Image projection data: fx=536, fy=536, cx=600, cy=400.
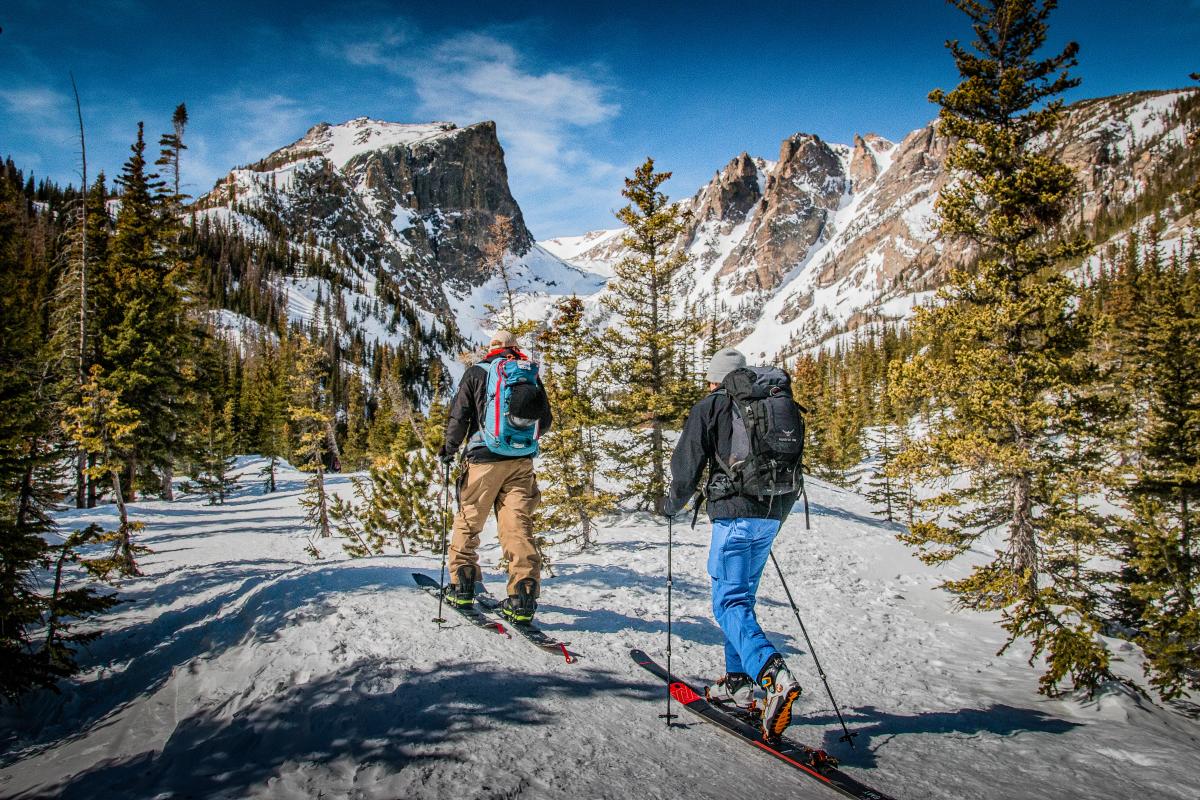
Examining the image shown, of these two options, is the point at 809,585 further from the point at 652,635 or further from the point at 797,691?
the point at 797,691

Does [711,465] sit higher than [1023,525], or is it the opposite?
[711,465]

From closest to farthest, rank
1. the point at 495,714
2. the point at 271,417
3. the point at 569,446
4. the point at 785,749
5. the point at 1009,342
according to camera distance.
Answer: the point at 785,749 < the point at 495,714 < the point at 1009,342 < the point at 569,446 < the point at 271,417

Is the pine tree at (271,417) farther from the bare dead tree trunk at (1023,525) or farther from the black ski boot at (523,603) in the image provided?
the bare dead tree trunk at (1023,525)

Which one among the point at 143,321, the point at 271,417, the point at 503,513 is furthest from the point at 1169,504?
the point at 271,417

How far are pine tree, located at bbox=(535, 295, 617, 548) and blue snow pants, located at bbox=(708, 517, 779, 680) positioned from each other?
8.83 meters

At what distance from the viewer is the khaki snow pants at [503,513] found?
5324 mm

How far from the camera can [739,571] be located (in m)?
4.16

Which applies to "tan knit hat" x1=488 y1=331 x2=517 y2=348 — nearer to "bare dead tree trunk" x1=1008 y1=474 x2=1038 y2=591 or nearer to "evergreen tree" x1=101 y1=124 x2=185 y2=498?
"bare dead tree trunk" x1=1008 y1=474 x2=1038 y2=591

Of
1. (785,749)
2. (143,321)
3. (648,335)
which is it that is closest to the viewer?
(785,749)

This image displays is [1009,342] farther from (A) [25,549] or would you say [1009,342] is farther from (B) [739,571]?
(A) [25,549]

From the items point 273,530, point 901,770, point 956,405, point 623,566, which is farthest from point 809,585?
point 273,530

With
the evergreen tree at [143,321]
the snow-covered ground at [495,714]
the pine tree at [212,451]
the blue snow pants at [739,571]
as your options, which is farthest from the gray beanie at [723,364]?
the pine tree at [212,451]

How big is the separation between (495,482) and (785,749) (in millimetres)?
3331

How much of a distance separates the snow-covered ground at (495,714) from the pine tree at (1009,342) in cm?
378
